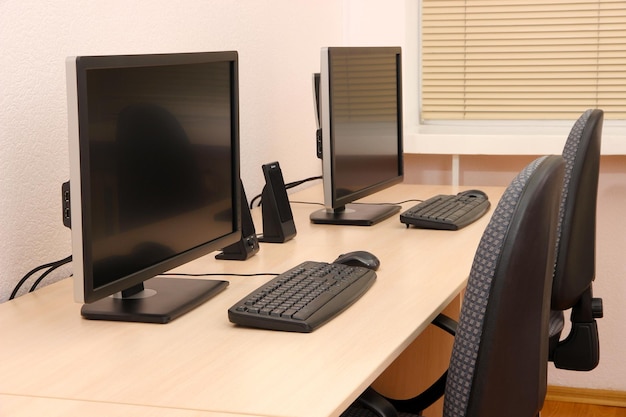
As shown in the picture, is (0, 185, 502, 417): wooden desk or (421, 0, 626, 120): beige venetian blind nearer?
(0, 185, 502, 417): wooden desk

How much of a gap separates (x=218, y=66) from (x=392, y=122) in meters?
0.98

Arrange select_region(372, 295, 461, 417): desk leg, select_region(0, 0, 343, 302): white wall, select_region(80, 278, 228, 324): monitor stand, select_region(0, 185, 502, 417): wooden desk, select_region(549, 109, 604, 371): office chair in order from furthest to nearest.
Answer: select_region(372, 295, 461, 417): desk leg
select_region(549, 109, 604, 371): office chair
select_region(0, 0, 343, 302): white wall
select_region(80, 278, 228, 324): monitor stand
select_region(0, 185, 502, 417): wooden desk

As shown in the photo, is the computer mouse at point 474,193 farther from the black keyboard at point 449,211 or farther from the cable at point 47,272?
the cable at point 47,272

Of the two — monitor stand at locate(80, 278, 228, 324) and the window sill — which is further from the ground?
the window sill

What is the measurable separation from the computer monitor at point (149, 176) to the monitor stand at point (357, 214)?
580 mm

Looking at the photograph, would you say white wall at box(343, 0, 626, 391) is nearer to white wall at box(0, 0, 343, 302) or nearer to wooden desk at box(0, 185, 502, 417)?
white wall at box(0, 0, 343, 302)

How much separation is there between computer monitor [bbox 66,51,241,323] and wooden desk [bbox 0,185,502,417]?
7 cm

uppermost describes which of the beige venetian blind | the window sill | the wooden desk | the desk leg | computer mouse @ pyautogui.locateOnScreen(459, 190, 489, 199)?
the beige venetian blind

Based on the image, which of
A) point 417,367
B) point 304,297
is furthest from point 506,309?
point 417,367

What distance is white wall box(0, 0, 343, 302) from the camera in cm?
163

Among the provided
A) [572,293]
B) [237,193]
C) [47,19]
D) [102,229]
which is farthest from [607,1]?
[102,229]

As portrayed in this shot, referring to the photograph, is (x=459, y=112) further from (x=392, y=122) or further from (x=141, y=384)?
(x=141, y=384)

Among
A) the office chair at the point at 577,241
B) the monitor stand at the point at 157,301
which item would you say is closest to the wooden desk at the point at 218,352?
the monitor stand at the point at 157,301

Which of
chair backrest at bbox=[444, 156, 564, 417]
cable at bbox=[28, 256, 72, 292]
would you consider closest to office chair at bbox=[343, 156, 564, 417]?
chair backrest at bbox=[444, 156, 564, 417]
